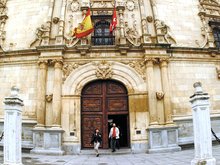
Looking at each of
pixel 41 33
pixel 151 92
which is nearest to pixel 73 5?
pixel 41 33

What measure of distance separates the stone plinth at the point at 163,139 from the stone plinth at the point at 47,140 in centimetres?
521

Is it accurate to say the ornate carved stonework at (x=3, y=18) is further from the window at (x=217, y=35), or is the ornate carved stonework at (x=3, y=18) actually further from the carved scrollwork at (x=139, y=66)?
the window at (x=217, y=35)

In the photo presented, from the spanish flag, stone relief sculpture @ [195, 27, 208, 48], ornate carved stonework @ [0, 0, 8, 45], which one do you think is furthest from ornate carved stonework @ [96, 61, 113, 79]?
ornate carved stonework @ [0, 0, 8, 45]

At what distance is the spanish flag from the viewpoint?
15.8 meters

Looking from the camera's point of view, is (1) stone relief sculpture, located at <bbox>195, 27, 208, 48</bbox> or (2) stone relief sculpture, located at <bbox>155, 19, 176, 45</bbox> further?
(1) stone relief sculpture, located at <bbox>195, 27, 208, 48</bbox>

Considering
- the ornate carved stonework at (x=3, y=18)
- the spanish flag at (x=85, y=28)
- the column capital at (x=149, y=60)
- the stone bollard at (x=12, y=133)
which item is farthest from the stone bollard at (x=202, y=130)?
the ornate carved stonework at (x=3, y=18)

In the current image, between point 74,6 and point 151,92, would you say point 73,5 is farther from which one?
point 151,92

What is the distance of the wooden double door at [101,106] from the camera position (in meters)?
15.6

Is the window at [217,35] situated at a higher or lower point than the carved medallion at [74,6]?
lower

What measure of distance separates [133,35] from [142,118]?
5.45m

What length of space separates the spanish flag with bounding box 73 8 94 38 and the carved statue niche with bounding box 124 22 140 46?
8.04ft

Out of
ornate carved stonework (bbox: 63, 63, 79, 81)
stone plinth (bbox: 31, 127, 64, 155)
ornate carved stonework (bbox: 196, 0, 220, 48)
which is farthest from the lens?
ornate carved stonework (bbox: 196, 0, 220, 48)

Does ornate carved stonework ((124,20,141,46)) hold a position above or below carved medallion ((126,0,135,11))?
below

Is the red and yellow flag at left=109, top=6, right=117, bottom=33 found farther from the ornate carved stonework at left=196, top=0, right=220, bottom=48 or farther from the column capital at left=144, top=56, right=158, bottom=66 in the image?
the ornate carved stonework at left=196, top=0, right=220, bottom=48
